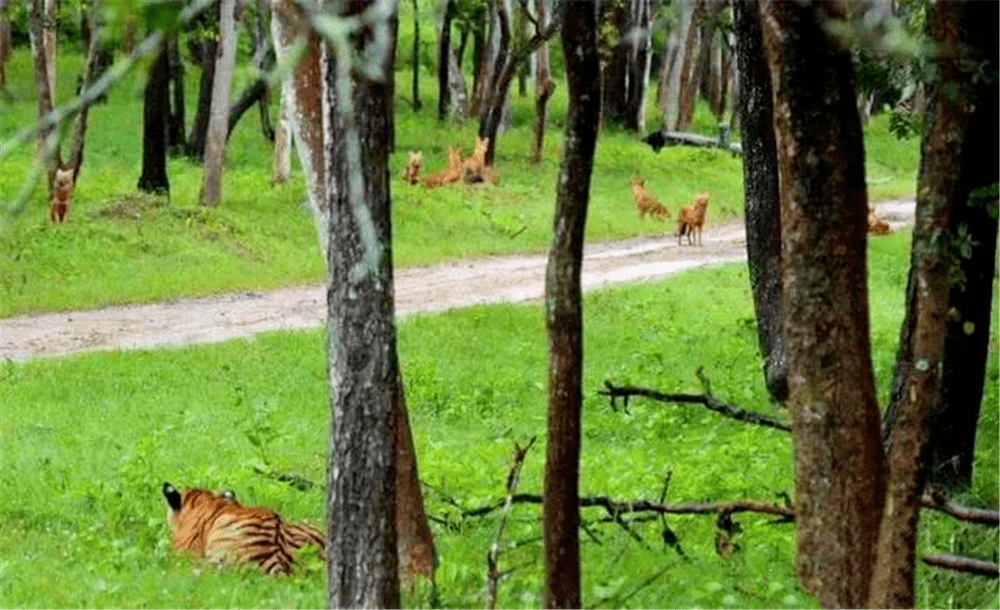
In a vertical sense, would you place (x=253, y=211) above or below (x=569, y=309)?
below

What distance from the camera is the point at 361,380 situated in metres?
7.80

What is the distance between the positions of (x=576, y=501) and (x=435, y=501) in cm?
441

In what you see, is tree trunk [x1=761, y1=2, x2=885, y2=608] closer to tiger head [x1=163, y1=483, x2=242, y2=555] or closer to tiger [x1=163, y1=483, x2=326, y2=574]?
tiger [x1=163, y1=483, x2=326, y2=574]

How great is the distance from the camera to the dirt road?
20.7 metres

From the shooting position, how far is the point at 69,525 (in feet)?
37.5

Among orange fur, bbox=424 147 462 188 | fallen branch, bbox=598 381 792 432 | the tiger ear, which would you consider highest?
fallen branch, bbox=598 381 792 432

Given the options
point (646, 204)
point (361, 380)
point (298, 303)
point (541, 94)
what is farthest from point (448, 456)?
point (541, 94)

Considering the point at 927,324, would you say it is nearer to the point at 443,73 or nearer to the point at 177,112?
the point at 177,112

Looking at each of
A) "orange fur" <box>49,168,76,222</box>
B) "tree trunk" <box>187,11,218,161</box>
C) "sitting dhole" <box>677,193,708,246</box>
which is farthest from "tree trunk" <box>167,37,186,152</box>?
"orange fur" <box>49,168,76,222</box>

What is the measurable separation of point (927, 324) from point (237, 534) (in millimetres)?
4518

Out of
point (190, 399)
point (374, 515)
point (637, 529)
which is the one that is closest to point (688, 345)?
point (190, 399)

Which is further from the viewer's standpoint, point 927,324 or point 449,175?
point 449,175

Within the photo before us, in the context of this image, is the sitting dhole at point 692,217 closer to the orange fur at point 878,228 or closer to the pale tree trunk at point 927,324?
the orange fur at point 878,228

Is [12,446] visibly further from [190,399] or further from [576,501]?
[576,501]
